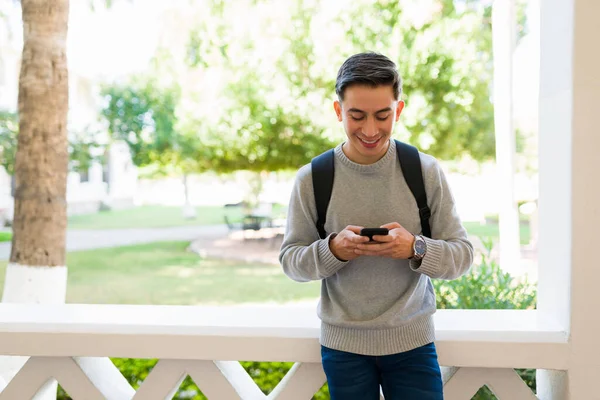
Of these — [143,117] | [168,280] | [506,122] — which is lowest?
[168,280]

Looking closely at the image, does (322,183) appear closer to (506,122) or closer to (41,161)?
(41,161)

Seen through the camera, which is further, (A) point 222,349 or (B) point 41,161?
(B) point 41,161

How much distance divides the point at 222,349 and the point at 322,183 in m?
0.45

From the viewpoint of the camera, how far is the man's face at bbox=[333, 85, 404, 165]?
3.78 ft

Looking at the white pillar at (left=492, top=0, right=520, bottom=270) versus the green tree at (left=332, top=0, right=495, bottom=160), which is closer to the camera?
the white pillar at (left=492, top=0, right=520, bottom=270)

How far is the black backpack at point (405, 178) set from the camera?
121 cm

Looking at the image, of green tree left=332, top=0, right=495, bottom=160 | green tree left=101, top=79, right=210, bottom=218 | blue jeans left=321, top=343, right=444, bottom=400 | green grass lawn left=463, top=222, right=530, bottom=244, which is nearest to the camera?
blue jeans left=321, top=343, right=444, bottom=400

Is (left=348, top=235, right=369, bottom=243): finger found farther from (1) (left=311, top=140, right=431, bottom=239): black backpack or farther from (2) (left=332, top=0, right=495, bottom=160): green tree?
(2) (left=332, top=0, right=495, bottom=160): green tree

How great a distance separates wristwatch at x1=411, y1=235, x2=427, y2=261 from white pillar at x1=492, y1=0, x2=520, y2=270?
5.13 meters

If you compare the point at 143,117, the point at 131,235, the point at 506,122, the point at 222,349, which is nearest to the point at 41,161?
the point at 222,349

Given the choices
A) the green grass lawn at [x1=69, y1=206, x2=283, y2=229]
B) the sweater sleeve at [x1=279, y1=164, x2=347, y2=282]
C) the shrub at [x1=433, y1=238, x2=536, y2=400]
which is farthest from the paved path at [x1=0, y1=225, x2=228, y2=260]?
the sweater sleeve at [x1=279, y1=164, x2=347, y2=282]

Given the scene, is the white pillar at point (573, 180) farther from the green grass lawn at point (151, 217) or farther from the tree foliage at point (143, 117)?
the green grass lawn at point (151, 217)

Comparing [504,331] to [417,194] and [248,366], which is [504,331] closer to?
[417,194]

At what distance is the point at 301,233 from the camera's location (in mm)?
1254
